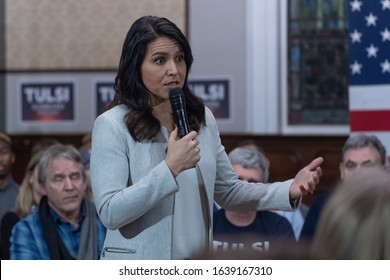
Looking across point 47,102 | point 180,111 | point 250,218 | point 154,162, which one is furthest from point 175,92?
point 47,102

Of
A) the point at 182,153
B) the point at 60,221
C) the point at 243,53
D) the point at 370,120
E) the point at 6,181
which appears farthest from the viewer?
the point at 243,53

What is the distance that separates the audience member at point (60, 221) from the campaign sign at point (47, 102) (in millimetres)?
4095

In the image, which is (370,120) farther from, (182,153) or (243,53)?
(243,53)

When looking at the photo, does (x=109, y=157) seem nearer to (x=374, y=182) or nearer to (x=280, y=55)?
(x=374, y=182)

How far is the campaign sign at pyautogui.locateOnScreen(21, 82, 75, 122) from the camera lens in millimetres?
8055

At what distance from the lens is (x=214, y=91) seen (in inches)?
303

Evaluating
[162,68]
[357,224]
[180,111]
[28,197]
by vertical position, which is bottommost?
[28,197]

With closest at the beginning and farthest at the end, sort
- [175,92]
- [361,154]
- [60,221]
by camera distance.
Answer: [175,92] → [60,221] → [361,154]

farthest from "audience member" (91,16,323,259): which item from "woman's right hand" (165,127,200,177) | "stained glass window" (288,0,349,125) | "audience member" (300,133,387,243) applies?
"stained glass window" (288,0,349,125)

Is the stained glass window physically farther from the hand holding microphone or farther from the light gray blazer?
the hand holding microphone

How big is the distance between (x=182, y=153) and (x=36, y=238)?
172 cm

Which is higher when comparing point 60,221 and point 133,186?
point 133,186

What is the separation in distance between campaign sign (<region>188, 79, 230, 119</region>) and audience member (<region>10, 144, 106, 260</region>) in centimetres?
375
